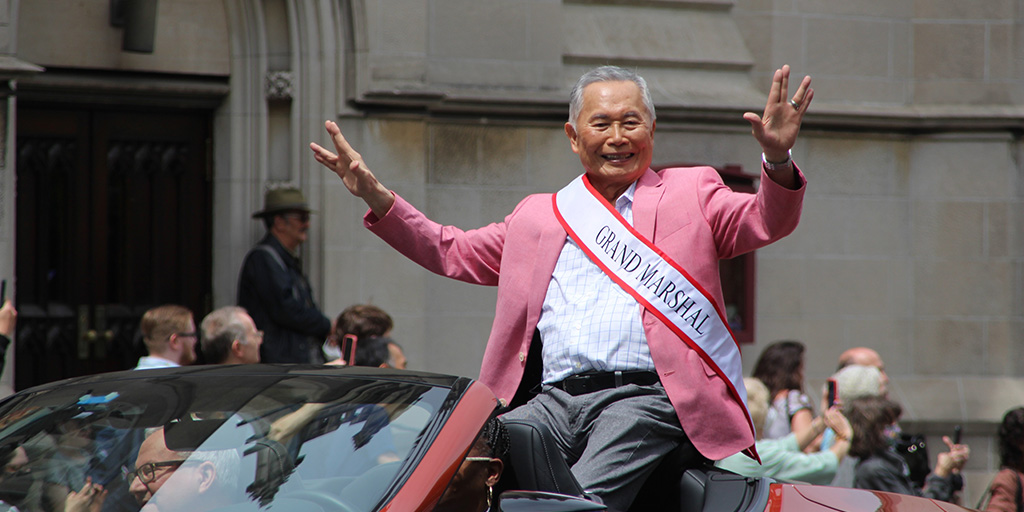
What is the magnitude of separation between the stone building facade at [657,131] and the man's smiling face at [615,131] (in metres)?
4.01

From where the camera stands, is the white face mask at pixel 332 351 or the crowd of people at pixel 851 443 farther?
the white face mask at pixel 332 351

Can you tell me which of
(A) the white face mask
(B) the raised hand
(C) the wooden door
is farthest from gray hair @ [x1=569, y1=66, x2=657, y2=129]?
(C) the wooden door

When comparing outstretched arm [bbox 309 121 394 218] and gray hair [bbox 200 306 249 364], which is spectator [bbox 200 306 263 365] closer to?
gray hair [bbox 200 306 249 364]

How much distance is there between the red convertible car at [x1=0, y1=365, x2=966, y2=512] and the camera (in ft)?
8.28

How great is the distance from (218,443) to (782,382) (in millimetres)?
4908

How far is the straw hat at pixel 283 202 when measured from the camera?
289 inches

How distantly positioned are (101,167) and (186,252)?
0.79 meters

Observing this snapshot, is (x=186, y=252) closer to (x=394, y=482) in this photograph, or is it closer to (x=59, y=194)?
(x=59, y=194)

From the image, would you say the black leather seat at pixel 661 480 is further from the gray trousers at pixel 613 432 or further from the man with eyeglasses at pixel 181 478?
the man with eyeglasses at pixel 181 478

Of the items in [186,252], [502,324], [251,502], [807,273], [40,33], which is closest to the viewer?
[251,502]

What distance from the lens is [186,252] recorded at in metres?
8.04

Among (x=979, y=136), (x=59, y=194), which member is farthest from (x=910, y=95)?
(x=59, y=194)

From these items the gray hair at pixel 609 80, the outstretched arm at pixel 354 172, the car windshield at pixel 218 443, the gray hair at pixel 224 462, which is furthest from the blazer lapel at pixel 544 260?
the gray hair at pixel 224 462

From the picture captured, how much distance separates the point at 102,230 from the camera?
307 inches
